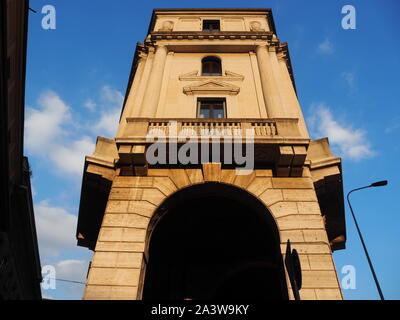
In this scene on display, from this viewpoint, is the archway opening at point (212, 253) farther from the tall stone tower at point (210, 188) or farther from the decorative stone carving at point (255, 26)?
the decorative stone carving at point (255, 26)

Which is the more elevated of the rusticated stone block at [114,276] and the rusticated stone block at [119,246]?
the rusticated stone block at [119,246]

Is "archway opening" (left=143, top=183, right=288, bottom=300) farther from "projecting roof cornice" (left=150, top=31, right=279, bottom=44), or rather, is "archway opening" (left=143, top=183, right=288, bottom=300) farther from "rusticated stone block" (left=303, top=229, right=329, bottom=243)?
"projecting roof cornice" (left=150, top=31, right=279, bottom=44)

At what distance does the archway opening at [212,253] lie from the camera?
12.0 meters

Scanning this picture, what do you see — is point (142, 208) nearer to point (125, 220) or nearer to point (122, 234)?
point (125, 220)

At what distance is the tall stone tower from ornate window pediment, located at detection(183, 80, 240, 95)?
0.07 meters

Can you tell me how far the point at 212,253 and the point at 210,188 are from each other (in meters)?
5.02

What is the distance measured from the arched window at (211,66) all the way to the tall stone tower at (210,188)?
85mm

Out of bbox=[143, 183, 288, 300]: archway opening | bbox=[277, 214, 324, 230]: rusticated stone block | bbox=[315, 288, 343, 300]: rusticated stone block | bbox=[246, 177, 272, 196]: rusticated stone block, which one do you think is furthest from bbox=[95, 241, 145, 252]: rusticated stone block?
bbox=[315, 288, 343, 300]: rusticated stone block

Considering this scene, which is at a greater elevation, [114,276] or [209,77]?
[209,77]

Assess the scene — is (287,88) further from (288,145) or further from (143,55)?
(143,55)

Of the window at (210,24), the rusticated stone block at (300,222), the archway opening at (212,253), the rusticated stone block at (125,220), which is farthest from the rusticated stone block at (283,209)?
the window at (210,24)

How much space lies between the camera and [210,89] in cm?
1472

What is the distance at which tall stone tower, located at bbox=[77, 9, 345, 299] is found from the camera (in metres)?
9.02


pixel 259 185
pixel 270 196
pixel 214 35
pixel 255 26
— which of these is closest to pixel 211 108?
pixel 259 185
